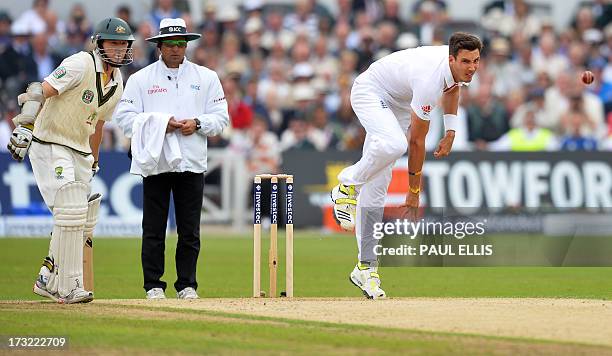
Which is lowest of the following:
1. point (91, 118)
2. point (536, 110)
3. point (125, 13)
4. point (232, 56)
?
point (536, 110)

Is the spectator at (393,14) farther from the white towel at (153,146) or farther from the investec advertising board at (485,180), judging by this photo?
the white towel at (153,146)

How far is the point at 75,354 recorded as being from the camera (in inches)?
306

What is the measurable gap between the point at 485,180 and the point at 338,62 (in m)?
4.66

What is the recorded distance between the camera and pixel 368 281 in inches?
442

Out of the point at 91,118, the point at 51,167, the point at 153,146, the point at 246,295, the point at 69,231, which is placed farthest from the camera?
the point at 246,295

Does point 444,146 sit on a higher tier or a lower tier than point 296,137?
higher

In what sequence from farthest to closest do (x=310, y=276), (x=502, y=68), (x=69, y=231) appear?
(x=502, y=68), (x=310, y=276), (x=69, y=231)

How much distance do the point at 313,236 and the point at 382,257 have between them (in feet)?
27.5

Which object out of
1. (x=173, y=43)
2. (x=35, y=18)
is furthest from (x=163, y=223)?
(x=35, y=18)

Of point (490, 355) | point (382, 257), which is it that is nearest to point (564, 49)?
point (382, 257)

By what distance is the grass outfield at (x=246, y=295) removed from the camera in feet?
26.6

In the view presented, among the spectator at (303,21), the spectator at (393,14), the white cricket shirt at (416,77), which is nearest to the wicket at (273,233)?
the white cricket shirt at (416,77)

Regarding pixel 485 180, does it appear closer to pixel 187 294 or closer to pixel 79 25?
pixel 79 25

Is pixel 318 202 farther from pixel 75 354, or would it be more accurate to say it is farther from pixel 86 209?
pixel 75 354
